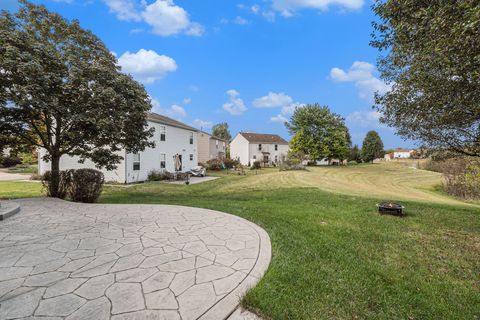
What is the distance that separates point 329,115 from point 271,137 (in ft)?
41.3

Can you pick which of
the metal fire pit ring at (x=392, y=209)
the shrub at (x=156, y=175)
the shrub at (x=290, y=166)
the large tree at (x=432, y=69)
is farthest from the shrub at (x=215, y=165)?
the large tree at (x=432, y=69)

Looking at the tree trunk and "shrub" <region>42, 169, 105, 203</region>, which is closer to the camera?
"shrub" <region>42, 169, 105, 203</region>

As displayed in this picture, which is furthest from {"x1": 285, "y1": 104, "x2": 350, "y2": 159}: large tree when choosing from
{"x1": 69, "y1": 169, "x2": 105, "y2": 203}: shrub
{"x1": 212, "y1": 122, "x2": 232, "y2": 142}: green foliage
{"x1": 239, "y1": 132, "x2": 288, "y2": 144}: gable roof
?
{"x1": 69, "y1": 169, "x2": 105, "y2": 203}: shrub

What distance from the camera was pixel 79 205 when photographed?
720 cm

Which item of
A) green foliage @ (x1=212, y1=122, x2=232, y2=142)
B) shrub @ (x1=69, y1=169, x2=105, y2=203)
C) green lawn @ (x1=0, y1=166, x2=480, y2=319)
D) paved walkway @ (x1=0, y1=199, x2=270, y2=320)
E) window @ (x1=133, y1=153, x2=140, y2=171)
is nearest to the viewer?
paved walkway @ (x1=0, y1=199, x2=270, y2=320)

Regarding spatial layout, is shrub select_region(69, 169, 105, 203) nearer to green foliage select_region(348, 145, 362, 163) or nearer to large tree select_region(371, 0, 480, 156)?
large tree select_region(371, 0, 480, 156)

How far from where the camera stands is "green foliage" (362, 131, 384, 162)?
50375 millimetres

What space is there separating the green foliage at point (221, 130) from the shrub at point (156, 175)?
159 feet

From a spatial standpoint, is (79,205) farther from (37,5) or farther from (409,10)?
(409,10)

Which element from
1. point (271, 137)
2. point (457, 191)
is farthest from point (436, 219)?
point (271, 137)

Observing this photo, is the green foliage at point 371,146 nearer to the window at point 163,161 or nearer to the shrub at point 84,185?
the window at point 163,161

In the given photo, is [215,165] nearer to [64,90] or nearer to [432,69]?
[64,90]

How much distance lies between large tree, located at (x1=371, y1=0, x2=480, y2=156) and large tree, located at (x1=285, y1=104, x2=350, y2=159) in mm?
32472

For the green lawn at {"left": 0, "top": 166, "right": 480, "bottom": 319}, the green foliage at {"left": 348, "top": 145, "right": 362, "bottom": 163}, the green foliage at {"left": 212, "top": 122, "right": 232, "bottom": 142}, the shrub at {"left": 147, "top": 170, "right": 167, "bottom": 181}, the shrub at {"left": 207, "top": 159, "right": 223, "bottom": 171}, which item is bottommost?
the green lawn at {"left": 0, "top": 166, "right": 480, "bottom": 319}
